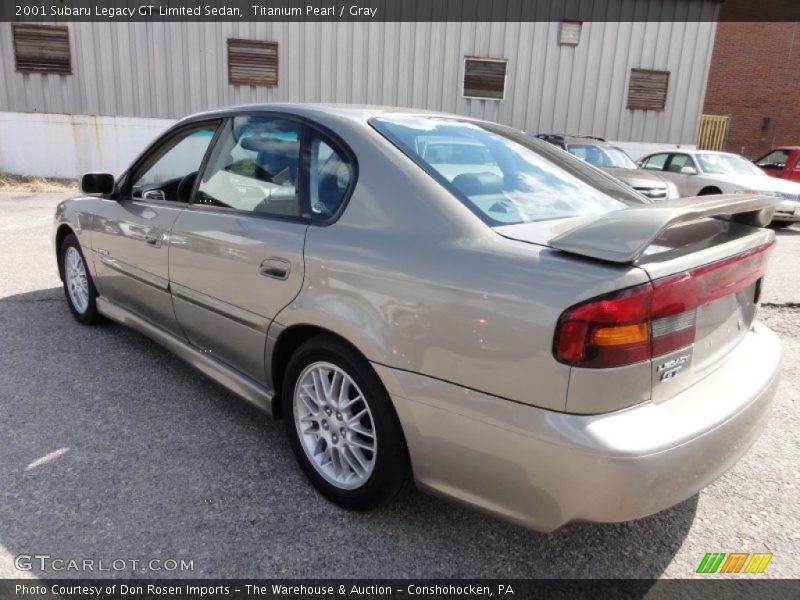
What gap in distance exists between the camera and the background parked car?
855 cm

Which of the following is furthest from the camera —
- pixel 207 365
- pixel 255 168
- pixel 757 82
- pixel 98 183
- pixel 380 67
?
pixel 757 82

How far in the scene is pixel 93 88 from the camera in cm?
1321

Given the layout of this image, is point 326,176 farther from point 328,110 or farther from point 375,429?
point 375,429

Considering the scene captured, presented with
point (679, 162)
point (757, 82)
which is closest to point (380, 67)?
point (679, 162)

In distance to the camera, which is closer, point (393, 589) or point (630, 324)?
point (630, 324)

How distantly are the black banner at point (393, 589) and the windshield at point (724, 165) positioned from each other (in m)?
10.2

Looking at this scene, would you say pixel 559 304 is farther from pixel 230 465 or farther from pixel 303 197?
pixel 230 465

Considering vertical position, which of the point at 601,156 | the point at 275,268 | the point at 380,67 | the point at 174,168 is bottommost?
the point at 275,268

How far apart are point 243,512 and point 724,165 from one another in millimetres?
11312

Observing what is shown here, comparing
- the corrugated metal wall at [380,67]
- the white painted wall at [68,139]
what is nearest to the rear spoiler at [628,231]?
the corrugated metal wall at [380,67]

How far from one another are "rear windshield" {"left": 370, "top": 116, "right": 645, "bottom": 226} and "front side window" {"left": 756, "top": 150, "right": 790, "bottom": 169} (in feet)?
42.3

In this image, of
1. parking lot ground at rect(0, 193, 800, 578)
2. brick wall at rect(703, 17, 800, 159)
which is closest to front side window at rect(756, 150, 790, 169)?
brick wall at rect(703, 17, 800, 159)

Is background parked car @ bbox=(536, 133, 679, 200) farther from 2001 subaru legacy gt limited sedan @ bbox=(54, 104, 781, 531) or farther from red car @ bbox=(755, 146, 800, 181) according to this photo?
2001 subaru legacy gt limited sedan @ bbox=(54, 104, 781, 531)

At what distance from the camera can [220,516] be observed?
229cm
